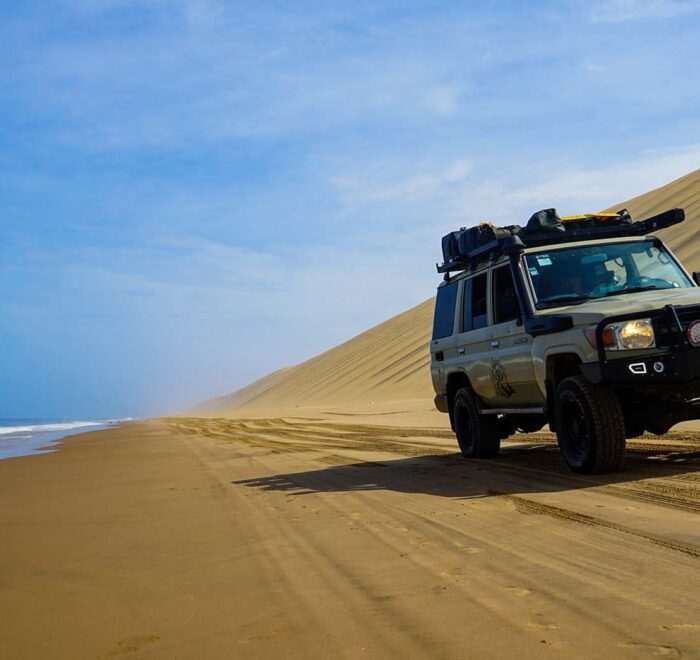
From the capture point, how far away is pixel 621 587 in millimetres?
3424

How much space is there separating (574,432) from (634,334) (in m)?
1.22

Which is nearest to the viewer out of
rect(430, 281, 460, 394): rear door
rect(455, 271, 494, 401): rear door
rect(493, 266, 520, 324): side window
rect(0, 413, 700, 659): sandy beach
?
rect(0, 413, 700, 659): sandy beach

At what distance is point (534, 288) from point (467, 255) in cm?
151

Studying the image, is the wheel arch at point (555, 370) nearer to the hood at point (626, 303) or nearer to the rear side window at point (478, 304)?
the hood at point (626, 303)

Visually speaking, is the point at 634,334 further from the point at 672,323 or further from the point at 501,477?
the point at 501,477

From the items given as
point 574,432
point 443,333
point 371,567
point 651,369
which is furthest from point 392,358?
point 371,567

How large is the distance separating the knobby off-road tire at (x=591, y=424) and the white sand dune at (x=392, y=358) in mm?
26240

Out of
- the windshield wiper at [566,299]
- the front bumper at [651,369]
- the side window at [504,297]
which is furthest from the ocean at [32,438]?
the front bumper at [651,369]

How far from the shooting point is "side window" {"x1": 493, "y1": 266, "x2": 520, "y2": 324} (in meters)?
8.12

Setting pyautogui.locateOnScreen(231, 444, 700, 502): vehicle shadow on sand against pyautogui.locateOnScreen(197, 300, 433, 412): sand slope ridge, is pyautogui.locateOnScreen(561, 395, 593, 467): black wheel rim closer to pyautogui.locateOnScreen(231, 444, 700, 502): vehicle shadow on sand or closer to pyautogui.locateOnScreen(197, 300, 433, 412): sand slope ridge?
pyautogui.locateOnScreen(231, 444, 700, 502): vehicle shadow on sand

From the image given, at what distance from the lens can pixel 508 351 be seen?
26.9ft

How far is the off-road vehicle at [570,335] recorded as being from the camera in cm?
638

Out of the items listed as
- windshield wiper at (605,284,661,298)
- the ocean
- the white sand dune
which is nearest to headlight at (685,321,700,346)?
windshield wiper at (605,284,661,298)

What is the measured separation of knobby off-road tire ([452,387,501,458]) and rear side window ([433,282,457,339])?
2.91 ft
